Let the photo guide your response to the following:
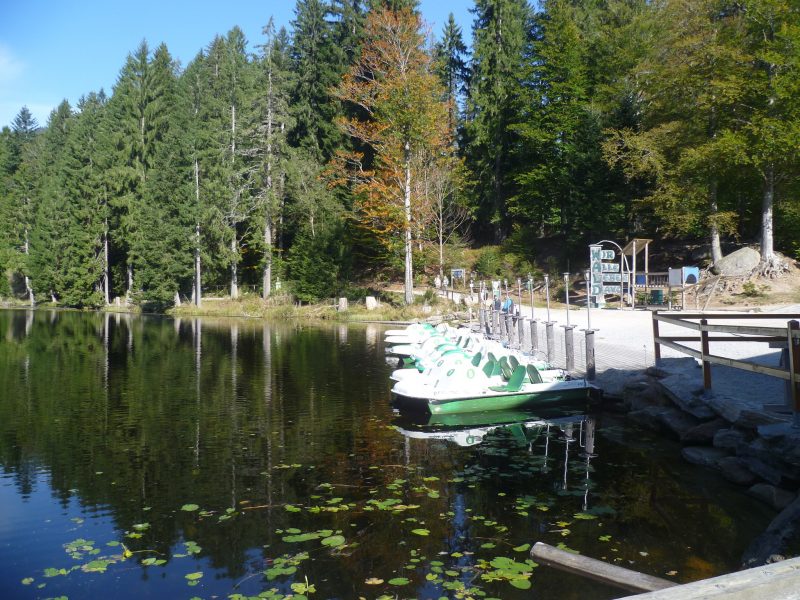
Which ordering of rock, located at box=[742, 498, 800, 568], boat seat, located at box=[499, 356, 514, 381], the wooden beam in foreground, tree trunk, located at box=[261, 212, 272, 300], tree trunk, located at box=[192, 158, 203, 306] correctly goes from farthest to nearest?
tree trunk, located at box=[192, 158, 203, 306] < tree trunk, located at box=[261, 212, 272, 300] < boat seat, located at box=[499, 356, 514, 381] < rock, located at box=[742, 498, 800, 568] < the wooden beam in foreground

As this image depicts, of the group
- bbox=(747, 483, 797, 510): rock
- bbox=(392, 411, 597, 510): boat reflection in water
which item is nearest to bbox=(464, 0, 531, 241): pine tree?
bbox=(392, 411, 597, 510): boat reflection in water

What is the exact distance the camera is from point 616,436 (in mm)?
11258

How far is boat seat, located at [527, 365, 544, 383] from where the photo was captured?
13.6 metres

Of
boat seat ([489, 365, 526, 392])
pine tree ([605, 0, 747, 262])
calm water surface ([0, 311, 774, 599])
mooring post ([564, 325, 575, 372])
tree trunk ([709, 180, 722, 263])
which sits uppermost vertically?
pine tree ([605, 0, 747, 262])

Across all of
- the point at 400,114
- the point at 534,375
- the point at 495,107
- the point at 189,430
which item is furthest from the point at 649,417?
the point at 495,107

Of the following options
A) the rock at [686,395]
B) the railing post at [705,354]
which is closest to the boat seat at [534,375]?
the rock at [686,395]

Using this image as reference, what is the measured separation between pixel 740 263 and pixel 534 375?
21.3m

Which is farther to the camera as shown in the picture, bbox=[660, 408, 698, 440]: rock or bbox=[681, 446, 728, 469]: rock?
bbox=[660, 408, 698, 440]: rock

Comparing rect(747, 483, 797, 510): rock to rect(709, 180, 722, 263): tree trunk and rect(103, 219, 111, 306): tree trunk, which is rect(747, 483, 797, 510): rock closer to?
rect(709, 180, 722, 263): tree trunk

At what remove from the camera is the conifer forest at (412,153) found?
31422mm

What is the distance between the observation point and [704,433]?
10.2 metres

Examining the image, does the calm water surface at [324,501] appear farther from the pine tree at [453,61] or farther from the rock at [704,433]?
the pine tree at [453,61]

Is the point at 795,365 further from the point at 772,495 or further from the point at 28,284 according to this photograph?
the point at 28,284

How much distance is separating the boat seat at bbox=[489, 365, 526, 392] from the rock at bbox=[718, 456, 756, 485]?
4.70m
